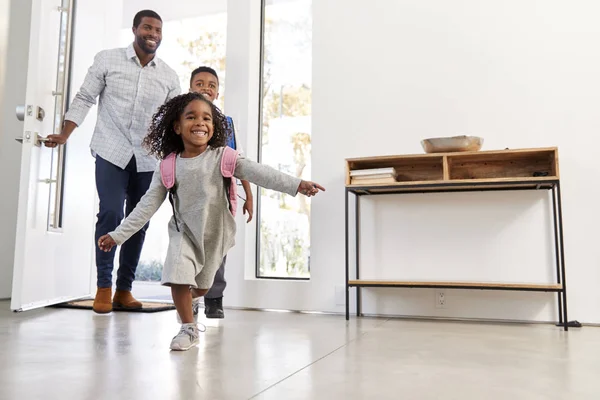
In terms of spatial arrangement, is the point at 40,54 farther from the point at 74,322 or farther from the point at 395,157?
the point at 395,157

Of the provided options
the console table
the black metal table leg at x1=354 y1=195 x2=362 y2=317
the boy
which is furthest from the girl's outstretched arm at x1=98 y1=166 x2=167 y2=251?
the black metal table leg at x1=354 y1=195 x2=362 y2=317

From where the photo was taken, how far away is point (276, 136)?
11.5ft

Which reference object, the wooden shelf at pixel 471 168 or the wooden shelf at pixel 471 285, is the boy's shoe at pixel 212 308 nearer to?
the wooden shelf at pixel 471 285

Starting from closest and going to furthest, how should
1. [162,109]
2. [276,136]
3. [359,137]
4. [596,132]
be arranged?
1. [162,109]
2. [596,132]
3. [359,137]
4. [276,136]

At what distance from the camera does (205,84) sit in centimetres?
270

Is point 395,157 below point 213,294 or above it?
above

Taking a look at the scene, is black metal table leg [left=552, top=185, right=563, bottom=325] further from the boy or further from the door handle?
the door handle

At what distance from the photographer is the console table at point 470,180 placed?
2.45 meters

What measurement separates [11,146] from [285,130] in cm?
185

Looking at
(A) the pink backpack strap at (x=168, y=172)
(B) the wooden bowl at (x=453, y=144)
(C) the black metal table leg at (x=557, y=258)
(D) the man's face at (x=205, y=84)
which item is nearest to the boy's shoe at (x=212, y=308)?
(A) the pink backpack strap at (x=168, y=172)

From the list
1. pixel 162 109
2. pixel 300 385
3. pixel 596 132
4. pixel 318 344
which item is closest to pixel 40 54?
pixel 162 109

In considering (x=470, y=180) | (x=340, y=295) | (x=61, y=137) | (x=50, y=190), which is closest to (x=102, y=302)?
(x=50, y=190)

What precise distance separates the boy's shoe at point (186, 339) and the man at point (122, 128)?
3.30ft

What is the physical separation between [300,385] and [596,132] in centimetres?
224
